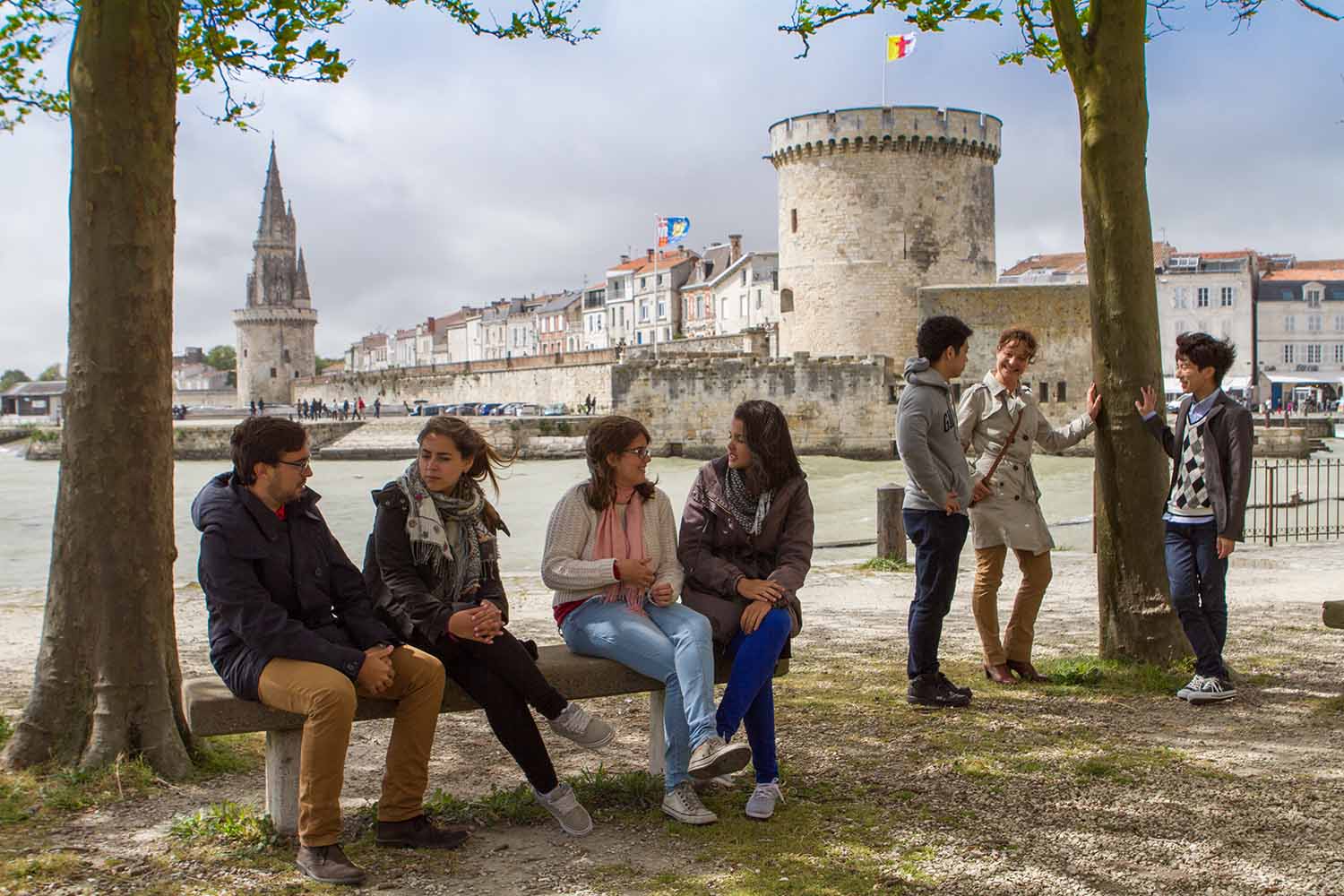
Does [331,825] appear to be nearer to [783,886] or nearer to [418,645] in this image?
[418,645]

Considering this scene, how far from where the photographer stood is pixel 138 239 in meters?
4.00

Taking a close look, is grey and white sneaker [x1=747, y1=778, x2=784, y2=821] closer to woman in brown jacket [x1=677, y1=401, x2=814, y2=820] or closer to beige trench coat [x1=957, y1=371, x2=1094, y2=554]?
woman in brown jacket [x1=677, y1=401, x2=814, y2=820]

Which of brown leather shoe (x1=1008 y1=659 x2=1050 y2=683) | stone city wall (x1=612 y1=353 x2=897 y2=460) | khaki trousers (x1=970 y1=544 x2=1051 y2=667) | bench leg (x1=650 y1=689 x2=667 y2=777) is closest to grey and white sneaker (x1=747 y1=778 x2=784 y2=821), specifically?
bench leg (x1=650 y1=689 x2=667 y2=777)

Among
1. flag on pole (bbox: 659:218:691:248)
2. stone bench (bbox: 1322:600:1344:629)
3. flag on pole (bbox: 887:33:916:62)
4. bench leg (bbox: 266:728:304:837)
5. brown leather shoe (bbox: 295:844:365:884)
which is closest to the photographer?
brown leather shoe (bbox: 295:844:365:884)

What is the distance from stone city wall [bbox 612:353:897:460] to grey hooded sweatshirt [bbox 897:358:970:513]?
28.7 metres

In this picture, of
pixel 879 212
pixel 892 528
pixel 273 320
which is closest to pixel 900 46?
pixel 879 212

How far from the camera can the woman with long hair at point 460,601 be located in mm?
3527

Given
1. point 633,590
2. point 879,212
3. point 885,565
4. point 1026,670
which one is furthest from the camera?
point 879,212

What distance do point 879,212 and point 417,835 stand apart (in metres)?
33.4

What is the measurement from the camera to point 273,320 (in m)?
82.6

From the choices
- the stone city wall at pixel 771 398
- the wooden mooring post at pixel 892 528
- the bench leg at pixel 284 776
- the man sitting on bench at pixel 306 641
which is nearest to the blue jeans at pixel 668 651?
the man sitting on bench at pixel 306 641

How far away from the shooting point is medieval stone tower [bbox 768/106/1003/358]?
115ft

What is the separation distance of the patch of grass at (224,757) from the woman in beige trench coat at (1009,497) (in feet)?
9.26

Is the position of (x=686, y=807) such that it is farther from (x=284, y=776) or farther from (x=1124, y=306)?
(x=1124, y=306)
